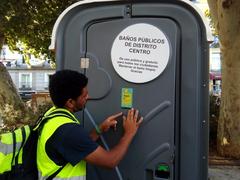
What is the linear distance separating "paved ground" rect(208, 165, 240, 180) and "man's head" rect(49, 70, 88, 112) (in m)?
5.38

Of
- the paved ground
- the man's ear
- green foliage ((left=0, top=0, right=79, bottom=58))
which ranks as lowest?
the paved ground

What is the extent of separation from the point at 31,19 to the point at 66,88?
12998mm

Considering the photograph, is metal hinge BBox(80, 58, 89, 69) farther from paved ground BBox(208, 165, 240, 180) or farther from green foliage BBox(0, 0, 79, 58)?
green foliage BBox(0, 0, 79, 58)

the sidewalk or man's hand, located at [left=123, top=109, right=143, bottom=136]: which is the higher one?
man's hand, located at [left=123, top=109, right=143, bottom=136]

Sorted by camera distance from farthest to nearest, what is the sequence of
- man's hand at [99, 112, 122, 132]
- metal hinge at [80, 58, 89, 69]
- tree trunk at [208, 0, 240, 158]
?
tree trunk at [208, 0, 240, 158] < metal hinge at [80, 58, 89, 69] < man's hand at [99, 112, 122, 132]

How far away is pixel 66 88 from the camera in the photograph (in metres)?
2.76

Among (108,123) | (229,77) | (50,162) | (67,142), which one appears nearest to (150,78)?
(108,123)

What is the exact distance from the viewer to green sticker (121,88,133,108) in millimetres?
3135

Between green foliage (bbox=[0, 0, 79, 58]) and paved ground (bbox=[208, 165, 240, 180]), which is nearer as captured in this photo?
paved ground (bbox=[208, 165, 240, 180])

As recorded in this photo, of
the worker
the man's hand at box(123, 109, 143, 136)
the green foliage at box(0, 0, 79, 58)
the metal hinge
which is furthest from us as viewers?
the green foliage at box(0, 0, 79, 58)

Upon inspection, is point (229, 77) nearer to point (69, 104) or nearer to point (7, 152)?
point (69, 104)

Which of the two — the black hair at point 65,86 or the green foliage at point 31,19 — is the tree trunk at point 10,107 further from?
the black hair at point 65,86

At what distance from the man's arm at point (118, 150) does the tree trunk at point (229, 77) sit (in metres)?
5.67

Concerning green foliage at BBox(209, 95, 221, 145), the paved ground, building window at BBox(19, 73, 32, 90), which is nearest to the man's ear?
the paved ground
